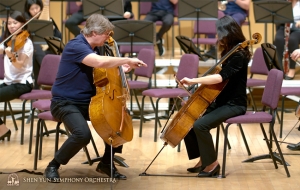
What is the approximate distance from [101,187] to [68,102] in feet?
2.19

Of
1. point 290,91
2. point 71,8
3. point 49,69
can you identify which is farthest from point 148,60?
point 71,8

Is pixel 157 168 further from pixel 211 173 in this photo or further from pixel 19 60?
pixel 19 60

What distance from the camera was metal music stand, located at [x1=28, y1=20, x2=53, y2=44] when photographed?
6492mm

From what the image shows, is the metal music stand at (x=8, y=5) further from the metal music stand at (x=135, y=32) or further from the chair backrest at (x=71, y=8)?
the chair backrest at (x=71, y=8)

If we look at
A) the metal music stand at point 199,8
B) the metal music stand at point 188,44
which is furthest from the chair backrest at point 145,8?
the metal music stand at point 188,44

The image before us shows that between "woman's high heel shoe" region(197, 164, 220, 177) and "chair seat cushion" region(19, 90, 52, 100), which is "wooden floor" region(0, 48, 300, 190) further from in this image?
"chair seat cushion" region(19, 90, 52, 100)

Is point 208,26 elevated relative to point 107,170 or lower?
elevated

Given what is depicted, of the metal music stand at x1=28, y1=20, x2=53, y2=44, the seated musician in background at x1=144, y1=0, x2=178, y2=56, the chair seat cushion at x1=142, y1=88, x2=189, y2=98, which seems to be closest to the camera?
the chair seat cushion at x1=142, y1=88, x2=189, y2=98

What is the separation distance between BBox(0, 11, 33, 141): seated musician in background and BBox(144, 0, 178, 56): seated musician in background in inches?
110

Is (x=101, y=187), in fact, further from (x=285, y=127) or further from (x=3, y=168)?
(x=285, y=127)

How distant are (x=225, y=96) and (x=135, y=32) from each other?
2219 millimetres

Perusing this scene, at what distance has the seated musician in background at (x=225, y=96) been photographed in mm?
4188

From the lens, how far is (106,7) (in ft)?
22.4

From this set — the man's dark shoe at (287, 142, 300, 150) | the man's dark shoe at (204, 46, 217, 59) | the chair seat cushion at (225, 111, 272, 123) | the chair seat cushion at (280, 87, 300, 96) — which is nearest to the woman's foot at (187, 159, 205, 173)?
the chair seat cushion at (225, 111, 272, 123)
